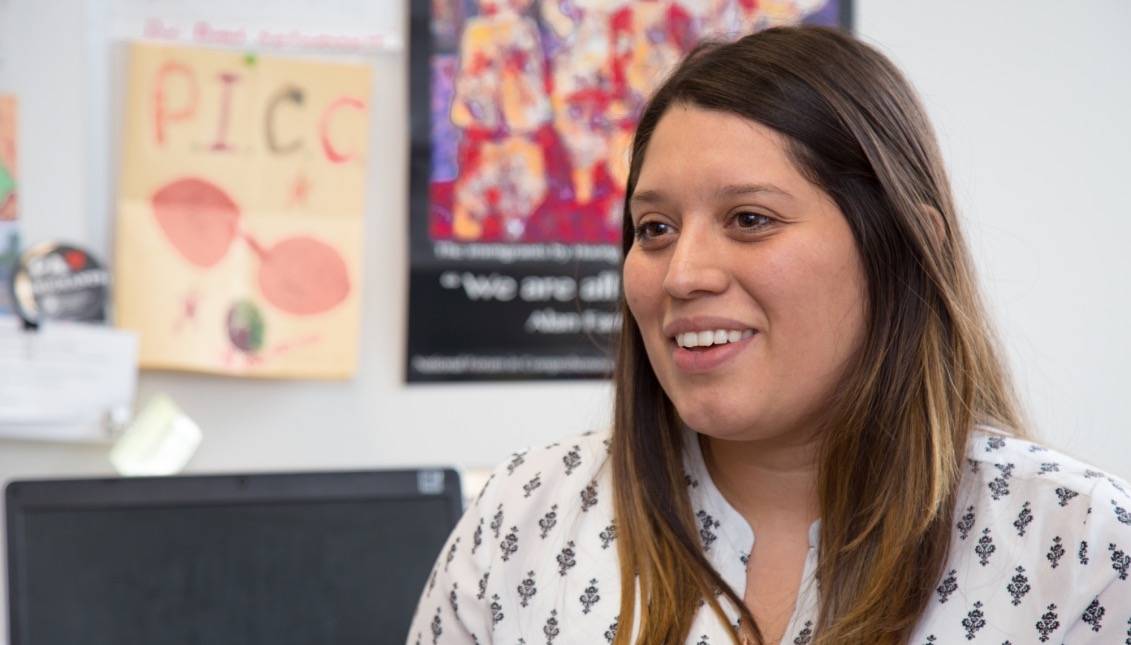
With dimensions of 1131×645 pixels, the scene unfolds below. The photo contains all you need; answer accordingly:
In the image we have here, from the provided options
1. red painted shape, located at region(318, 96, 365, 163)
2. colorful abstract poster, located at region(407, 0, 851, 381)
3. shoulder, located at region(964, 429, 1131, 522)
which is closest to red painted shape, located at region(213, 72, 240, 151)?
red painted shape, located at region(318, 96, 365, 163)

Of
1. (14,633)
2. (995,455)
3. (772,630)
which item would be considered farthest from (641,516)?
(14,633)

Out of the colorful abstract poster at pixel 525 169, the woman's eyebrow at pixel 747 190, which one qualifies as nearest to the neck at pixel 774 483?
the woman's eyebrow at pixel 747 190

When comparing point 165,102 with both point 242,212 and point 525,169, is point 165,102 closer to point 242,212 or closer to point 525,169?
point 242,212

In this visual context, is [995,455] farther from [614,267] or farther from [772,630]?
[614,267]

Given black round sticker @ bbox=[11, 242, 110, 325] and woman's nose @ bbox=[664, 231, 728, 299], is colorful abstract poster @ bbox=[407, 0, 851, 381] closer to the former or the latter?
black round sticker @ bbox=[11, 242, 110, 325]

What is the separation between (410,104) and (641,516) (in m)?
0.64

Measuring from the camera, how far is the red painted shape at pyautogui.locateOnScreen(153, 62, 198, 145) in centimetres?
130

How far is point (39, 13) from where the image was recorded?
1.26 meters

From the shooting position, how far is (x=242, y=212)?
1325 millimetres

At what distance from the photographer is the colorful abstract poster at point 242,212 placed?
130 centimetres

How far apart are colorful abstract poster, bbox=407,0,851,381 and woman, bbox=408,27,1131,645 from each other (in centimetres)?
42

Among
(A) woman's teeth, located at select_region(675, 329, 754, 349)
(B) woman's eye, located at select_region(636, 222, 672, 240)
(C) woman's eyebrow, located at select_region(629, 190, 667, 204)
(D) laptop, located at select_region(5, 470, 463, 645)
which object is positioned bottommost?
(D) laptop, located at select_region(5, 470, 463, 645)

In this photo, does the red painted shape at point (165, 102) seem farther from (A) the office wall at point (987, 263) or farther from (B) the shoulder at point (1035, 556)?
(B) the shoulder at point (1035, 556)

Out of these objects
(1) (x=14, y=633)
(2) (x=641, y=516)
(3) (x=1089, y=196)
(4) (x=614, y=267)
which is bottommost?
(1) (x=14, y=633)
